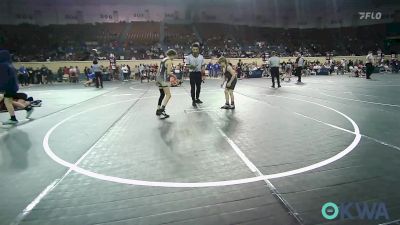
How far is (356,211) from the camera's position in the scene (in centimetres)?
306

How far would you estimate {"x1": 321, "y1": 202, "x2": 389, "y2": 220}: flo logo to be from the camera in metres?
2.96

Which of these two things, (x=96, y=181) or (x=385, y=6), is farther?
(x=385, y=6)

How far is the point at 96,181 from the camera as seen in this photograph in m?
4.03

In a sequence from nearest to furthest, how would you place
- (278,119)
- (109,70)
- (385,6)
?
(278,119)
(109,70)
(385,6)

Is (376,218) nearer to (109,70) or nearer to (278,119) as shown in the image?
(278,119)

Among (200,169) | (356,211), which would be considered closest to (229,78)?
(200,169)

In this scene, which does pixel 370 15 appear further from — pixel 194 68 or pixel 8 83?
pixel 8 83

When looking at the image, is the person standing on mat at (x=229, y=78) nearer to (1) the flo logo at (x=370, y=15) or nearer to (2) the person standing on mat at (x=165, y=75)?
(2) the person standing on mat at (x=165, y=75)

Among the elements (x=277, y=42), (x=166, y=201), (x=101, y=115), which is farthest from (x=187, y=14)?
(x=166, y=201)

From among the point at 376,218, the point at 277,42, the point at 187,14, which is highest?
the point at 187,14

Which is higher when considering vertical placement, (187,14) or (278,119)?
(187,14)

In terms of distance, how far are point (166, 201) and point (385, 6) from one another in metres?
43.0

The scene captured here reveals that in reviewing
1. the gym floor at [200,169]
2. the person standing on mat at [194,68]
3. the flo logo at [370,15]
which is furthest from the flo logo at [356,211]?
the flo logo at [370,15]

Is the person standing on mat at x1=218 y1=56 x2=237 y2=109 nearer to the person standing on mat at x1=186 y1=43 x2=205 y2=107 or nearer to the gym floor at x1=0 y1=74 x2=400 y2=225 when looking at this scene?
the person standing on mat at x1=186 y1=43 x2=205 y2=107
